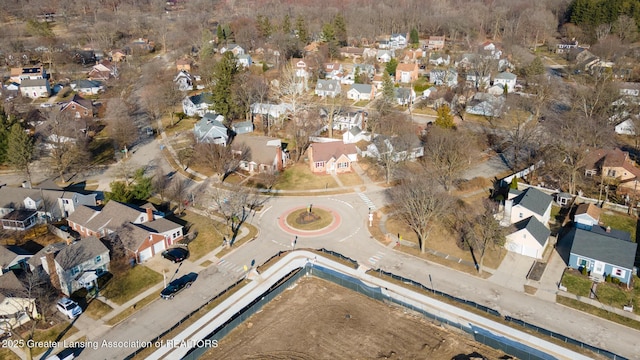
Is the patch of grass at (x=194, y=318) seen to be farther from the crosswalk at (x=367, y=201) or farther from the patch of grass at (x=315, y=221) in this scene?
the crosswalk at (x=367, y=201)

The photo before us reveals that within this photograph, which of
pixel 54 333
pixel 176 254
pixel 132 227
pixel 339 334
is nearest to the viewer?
pixel 339 334

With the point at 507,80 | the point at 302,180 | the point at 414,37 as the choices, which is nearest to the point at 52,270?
the point at 302,180

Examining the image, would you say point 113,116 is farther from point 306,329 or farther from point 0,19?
point 0,19

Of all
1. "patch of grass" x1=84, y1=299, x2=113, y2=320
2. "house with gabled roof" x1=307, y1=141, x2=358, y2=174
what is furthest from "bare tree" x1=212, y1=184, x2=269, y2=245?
"patch of grass" x1=84, y1=299, x2=113, y2=320

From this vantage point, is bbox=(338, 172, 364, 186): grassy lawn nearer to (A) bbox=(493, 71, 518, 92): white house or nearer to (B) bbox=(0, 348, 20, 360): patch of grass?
(B) bbox=(0, 348, 20, 360): patch of grass

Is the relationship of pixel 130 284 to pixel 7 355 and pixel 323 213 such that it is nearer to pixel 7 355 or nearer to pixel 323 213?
pixel 7 355

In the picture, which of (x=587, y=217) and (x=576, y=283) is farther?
(x=587, y=217)

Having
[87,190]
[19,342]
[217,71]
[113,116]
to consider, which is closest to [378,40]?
[217,71]
